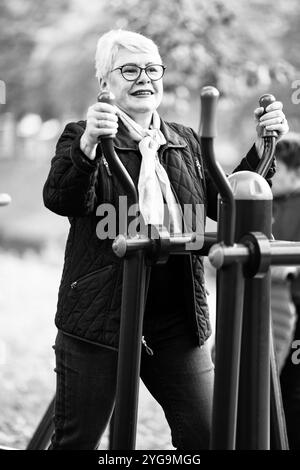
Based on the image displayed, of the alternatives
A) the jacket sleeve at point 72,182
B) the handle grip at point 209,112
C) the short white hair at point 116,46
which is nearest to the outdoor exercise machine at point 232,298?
Result: the handle grip at point 209,112

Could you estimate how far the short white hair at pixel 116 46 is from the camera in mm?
2293

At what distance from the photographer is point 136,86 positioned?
228cm

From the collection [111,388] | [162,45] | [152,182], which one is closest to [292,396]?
[111,388]

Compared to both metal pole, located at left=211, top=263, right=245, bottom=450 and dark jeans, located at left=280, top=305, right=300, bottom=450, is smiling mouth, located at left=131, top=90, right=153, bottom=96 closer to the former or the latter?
metal pole, located at left=211, top=263, right=245, bottom=450

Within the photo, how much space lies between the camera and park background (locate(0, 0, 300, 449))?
17.7 ft

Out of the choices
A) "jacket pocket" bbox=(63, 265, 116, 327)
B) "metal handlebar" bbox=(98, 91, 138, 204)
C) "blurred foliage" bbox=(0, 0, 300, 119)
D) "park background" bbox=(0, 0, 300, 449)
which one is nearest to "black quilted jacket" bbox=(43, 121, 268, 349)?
"jacket pocket" bbox=(63, 265, 116, 327)

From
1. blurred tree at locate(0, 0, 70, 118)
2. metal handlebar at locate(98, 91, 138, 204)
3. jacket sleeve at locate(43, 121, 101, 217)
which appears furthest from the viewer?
blurred tree at locate(0, 0, 70, 118)

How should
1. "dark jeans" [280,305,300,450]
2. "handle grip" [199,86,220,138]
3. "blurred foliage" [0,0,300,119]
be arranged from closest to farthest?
"handle grip" [199,86,220,138]
"dark jeans" [280,305,300,450]
"blurred foliage" [0,0,300,119]

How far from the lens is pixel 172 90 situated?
5.97 meters

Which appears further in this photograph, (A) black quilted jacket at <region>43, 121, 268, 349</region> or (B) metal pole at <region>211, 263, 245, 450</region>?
(A) black quilted jacket at <region>43, 121, 268, 349</region>

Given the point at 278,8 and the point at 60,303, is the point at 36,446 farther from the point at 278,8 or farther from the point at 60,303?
the point at 278,8

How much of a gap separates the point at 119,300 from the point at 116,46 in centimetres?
72

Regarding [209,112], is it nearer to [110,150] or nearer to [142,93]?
[110,150]

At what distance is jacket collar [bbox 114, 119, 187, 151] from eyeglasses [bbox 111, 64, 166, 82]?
0.13 metres
